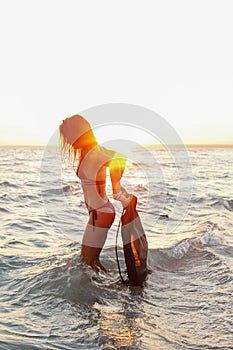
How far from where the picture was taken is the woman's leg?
5.41 metres

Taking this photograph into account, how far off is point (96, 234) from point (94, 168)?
90 cm

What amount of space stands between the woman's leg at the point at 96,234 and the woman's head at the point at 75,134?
0.85 m

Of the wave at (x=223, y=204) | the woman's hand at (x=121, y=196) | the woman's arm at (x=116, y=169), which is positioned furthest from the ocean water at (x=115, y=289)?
the wave at (x=223, y=204)

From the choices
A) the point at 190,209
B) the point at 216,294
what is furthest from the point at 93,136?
the point at 190,209

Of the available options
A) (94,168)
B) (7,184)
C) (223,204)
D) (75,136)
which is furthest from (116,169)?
(7,184)

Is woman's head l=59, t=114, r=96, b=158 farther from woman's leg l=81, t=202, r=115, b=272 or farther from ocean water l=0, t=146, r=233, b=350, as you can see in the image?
woman's leg l=81, t=202, r=115, b=272

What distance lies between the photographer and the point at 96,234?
18.1 feet

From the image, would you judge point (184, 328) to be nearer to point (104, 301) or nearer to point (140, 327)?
point (140, 327)

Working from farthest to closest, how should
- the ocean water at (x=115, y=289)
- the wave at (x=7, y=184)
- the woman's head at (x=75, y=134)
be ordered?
1. the wave at (x=7, y=184)
2. the woman's head at (x=75, y=134)
3. the ocean water at (x=115, y=289)

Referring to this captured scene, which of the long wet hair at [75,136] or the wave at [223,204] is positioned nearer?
the long wet hair at [75,136]

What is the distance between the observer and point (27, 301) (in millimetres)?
4668

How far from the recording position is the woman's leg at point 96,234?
5414 millimetres

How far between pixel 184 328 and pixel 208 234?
4779 millimetres

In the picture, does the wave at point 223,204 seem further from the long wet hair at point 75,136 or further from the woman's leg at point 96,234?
the long wet hair at point 75,136
